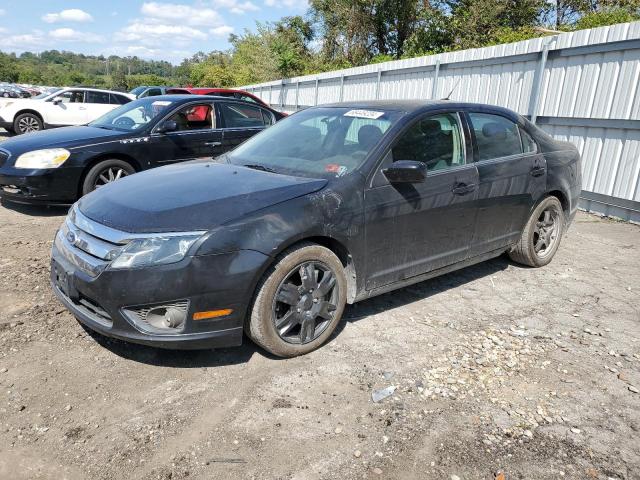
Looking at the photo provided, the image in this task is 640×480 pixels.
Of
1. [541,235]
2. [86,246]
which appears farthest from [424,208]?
[86,246]

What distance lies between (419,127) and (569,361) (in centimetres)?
198

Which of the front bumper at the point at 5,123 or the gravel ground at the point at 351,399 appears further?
the front bumper at the point at 5,123

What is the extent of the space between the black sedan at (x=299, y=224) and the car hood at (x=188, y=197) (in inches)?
0.5

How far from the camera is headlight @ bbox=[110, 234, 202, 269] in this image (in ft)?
9.09

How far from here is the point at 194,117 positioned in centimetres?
738

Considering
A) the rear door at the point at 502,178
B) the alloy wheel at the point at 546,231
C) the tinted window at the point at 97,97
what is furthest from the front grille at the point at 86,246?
the tinted window at the point at 97,97

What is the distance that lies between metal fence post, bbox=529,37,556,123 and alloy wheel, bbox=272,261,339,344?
6.52 metres

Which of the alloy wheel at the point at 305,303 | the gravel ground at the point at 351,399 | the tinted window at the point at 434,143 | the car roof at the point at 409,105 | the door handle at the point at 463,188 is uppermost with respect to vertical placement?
the car roof at the point at 409,105

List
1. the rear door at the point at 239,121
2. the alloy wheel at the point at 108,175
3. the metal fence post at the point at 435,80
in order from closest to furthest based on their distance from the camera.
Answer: the alloy wheel at the point at 108,175
the rear door at the point at 239,121
the metal fence post at the point at 435,80

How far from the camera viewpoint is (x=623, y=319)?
4082 mm

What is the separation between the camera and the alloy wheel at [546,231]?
505 centimetres

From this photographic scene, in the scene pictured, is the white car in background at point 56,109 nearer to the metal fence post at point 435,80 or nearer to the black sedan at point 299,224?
the metal fence post at point 435,80

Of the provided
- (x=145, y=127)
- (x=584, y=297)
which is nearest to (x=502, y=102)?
(x=584, y=297)

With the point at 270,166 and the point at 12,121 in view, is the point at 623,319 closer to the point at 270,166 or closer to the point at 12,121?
the point at 270,166
